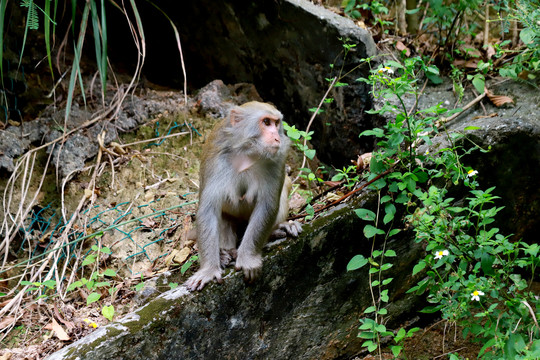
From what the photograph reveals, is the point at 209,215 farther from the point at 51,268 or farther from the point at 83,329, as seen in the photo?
the point at 51,268

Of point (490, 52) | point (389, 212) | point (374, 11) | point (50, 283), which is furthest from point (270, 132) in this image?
point (490, 52)

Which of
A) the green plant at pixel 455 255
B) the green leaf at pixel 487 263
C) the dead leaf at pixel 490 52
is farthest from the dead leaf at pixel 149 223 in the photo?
the dead leaf at pixel 490 52

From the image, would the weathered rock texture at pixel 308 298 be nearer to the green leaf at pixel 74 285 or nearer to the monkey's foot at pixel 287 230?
the monkey's foot at pixel 287 230

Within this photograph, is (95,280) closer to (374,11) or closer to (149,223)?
(149,223)

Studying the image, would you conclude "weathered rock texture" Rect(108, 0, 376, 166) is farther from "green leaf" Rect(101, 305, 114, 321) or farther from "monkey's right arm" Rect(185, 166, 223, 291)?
"green leaf" Rect(101, 305, 114, 321)

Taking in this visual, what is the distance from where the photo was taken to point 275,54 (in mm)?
5961

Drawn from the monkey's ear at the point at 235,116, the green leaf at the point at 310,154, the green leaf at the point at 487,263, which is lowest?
the green leaf at the point at 487,263

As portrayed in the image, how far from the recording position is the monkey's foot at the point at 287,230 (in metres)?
4.04

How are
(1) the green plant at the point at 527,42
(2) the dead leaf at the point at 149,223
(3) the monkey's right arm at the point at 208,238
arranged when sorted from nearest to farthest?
(3) the monkey's right arm at the point at 208,238 < (1) the green plant at the point at 527,42 < (2) the dead leaf at the point at 149,223

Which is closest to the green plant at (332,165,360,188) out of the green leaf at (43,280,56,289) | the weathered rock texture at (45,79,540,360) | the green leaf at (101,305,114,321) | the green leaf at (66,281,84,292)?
the weathered rock texture at (45,79,540,360)

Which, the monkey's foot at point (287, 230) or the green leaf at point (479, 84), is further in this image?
the green leaf at point (479, 84)

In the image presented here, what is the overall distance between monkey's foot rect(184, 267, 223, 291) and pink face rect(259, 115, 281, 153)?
936mm

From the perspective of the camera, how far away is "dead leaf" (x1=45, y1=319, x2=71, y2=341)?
4.05 meters

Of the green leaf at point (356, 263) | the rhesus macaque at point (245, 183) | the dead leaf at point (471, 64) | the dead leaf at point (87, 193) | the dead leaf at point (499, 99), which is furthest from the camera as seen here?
the dead leaf at point (471, 64)
